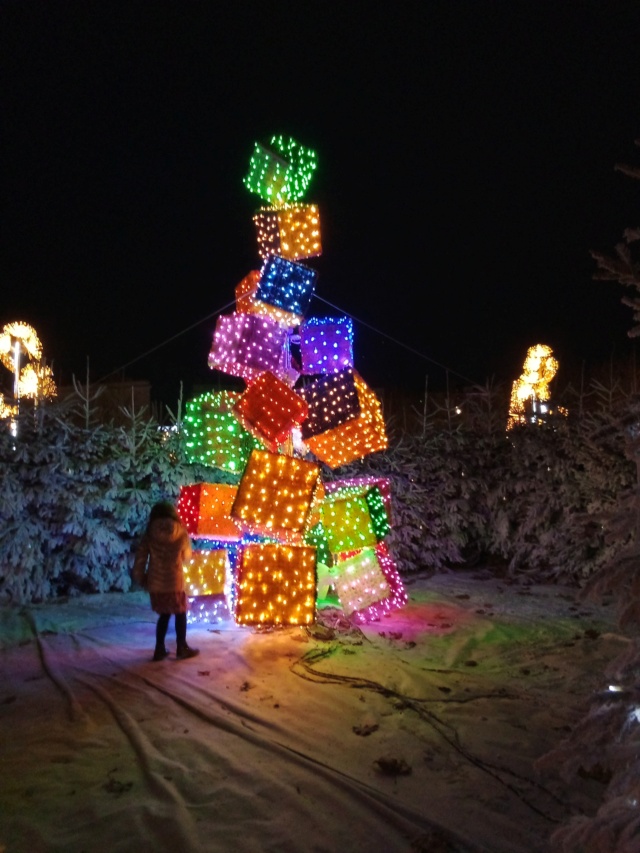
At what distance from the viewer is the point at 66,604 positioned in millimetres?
7406

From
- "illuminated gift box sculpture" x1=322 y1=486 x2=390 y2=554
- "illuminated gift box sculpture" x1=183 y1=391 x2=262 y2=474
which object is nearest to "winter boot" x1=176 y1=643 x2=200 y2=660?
"illuminated gift box sculpture" x1=322 y1=486 x2=390 y2=554

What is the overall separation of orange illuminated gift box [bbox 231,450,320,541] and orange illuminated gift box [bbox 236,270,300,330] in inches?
62.6

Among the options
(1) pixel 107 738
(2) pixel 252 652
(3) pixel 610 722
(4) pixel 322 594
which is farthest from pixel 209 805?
(4) pixel 322 594

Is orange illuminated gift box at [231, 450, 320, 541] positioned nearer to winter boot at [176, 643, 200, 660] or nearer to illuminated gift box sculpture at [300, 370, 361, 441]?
illuminated gift box sculpture at [300, 370, 361, 441]

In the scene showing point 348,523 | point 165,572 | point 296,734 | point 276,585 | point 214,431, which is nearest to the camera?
point 296,734

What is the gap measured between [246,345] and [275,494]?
165cm

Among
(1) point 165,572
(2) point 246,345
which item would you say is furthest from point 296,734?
(2) point 246,345

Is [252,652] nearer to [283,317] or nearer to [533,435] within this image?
[283,317]

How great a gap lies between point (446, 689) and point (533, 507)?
481 centimetres

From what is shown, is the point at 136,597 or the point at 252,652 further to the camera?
the point at 136,597

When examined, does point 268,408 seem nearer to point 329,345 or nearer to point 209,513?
point 329,345

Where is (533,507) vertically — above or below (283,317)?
below

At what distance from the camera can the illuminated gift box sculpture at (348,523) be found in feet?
21.4

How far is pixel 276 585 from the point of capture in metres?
6.14
